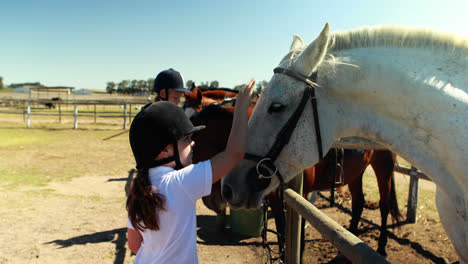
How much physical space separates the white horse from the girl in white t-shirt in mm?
229

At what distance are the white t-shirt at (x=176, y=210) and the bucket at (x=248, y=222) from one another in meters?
2.99

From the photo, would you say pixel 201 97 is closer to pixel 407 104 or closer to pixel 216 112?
pixel 216 112

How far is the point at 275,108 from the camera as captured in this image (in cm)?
154

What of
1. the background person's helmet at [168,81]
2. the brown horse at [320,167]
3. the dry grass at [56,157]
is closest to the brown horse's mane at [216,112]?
the brown horse at [320,167]

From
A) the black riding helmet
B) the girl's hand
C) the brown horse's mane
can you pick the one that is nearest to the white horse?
the girl's hand

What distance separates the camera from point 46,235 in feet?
13.6

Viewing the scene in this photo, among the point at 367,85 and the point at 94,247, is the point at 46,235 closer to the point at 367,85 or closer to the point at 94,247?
the point at 94,247

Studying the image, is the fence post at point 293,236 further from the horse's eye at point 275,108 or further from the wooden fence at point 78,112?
the wooden fence at point 78,112

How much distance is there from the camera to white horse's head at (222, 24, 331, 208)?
1.52 meters

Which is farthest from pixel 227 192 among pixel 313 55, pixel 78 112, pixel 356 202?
pixel 78 112

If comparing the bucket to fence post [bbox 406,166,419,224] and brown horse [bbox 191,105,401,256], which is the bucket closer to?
brown horse [bbox 191,105,401,256]

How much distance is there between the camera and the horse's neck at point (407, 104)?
1.28m

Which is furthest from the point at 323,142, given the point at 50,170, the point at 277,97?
the point at 50,170

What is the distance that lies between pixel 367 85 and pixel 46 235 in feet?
15.9
